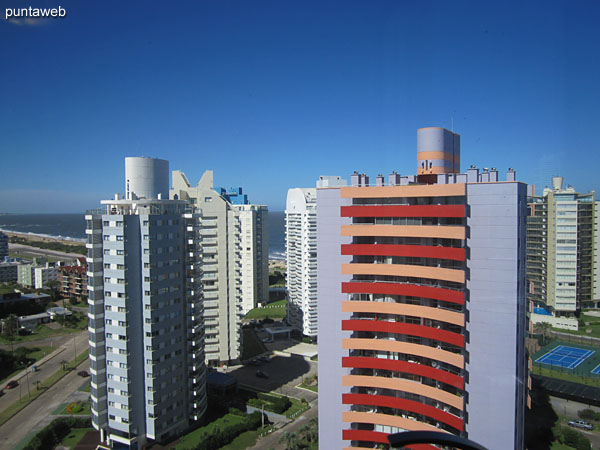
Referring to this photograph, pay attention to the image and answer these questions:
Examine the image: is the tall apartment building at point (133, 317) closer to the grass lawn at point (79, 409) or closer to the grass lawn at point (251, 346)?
the grass lawn at point (79, 409)

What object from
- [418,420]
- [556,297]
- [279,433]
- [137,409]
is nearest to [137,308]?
[137,409]

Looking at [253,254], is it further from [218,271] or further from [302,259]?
[218,271]

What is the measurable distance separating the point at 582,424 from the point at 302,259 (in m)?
9.41

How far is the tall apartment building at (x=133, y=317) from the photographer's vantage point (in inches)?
320

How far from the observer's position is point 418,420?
593 centimetres

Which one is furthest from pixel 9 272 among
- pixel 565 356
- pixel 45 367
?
pixel 565 356

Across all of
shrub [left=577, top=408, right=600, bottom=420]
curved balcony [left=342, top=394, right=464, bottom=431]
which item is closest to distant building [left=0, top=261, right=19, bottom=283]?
curved balcony [left=342, top=394, right=464, bottom=431]

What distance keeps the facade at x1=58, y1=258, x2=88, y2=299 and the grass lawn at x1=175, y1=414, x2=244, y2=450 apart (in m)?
14.3

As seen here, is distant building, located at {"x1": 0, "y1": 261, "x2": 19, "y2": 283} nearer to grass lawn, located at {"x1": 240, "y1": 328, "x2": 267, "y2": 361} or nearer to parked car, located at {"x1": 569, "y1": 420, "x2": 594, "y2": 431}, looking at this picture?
grass lawn, located at {"x1": 240, "y1": 328, "x2": 267, "y2": 361}

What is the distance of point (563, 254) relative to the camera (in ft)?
56.2

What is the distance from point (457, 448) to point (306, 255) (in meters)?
13.8

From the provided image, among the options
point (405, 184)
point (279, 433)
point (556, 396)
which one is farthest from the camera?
point (556, 396)

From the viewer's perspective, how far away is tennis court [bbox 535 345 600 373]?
12.8 meters

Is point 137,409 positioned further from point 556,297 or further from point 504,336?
point 556,297
